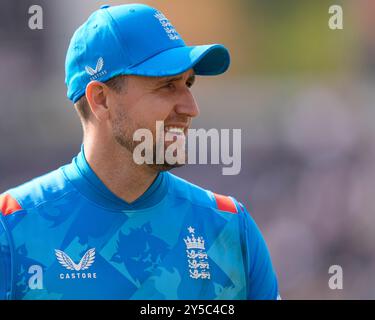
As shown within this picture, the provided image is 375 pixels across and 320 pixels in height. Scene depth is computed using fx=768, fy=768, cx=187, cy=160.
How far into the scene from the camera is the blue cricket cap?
8.38ft

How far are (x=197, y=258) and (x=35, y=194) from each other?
0.56 m

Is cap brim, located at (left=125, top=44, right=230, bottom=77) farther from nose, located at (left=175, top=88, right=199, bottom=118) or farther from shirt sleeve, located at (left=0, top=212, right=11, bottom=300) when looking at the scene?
shirt sleeve, located at (left=0, top=212, right=11, bottom=300)

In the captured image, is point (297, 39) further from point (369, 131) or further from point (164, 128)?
point (164, 128)

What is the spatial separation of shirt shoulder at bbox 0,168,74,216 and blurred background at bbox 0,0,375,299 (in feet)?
9.76

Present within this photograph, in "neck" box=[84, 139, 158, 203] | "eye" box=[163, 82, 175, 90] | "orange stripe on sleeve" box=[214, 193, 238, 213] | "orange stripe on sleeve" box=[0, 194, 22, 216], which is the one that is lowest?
"orange stripe on sleeve" box=[214, 193, 238, 213]

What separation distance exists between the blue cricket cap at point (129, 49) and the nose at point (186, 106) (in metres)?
0.10

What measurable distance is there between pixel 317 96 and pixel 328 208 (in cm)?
85

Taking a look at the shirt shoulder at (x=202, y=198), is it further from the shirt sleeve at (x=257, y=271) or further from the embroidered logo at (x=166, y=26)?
the embroidered logo at (x=166, y=26)

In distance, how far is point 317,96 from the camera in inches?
228

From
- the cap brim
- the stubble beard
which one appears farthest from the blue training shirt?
the cap brim

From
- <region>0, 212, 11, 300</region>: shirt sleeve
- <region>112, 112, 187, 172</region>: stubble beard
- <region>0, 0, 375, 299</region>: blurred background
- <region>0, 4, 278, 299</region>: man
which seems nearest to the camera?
<region>0, 212, 11, 300</region>: shirt sleeve

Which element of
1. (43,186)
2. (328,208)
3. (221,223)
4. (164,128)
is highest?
(164,128)
